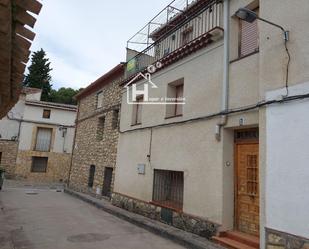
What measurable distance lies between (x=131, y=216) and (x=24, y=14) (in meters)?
7.26

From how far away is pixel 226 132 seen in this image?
255 inches

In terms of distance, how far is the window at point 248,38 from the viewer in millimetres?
6303

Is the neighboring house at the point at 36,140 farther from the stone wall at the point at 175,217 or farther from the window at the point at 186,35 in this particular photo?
the window at the point at 186,35

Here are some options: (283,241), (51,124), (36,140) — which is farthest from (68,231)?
(51,124)

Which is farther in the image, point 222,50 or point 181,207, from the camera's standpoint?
point 181,207

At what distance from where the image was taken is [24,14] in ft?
8.86

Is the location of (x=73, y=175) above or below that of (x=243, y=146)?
below

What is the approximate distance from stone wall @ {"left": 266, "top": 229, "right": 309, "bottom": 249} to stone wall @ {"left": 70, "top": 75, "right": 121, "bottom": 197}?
7.88 m

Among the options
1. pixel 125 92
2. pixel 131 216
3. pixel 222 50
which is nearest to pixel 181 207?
pixel 131 216

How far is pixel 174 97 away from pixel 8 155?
18550 millimetres

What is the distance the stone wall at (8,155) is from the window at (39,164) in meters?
1.46

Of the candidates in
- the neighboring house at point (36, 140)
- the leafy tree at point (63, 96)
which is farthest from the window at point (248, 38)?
the leafy tree at point (63, 96)

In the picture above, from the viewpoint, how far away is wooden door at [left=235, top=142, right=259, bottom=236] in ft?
19.1

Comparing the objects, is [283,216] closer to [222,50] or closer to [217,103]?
[217,103]
